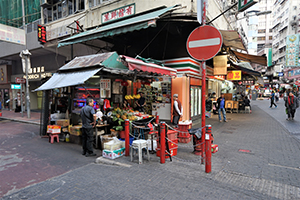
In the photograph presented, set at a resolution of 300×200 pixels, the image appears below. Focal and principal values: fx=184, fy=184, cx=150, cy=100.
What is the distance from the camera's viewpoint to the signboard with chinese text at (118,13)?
1092 cm

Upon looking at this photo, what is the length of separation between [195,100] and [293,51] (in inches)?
1416

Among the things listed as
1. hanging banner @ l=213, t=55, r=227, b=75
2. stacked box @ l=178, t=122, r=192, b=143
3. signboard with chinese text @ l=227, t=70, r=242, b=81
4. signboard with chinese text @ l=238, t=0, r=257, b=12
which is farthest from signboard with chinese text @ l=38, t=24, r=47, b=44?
signboard with chinese text @ l=227, t=70, r=242, b=81

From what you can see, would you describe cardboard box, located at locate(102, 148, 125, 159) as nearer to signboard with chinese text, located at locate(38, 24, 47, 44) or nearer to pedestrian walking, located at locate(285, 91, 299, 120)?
pedestrian walking, located at locate(285, 91, 299, 120)

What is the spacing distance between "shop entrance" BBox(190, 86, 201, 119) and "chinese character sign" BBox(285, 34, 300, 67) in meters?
34.7

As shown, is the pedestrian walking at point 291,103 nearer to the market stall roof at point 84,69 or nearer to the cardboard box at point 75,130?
the market stall roof at point 84,69

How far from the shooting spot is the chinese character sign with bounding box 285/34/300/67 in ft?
116

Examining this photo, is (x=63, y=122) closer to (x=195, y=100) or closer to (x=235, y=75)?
(x=195, y=100)

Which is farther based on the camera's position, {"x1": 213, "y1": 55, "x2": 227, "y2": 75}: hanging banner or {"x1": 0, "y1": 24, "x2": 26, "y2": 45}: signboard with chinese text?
{"x1": 0, "y1": 24, "x2": 26, "y2": 45}: signboard with chinese text

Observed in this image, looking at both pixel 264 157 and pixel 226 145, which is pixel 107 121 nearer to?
pixel 226 145

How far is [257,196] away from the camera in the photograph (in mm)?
3574

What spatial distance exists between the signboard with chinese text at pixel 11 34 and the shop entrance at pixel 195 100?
13.8 meters

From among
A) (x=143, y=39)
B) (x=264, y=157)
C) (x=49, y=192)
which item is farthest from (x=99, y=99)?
(x=264, y=157)

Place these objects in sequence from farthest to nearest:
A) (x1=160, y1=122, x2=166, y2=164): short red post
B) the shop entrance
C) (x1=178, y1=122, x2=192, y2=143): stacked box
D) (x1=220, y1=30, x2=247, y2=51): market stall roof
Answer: the shop entrance < (x1=220, y1=30, x2=247, y2=51): market stall roof < (x1=178, y1=122, x2=192, y2=143): stacked box < (x1=160, y1=122, x2=166, y2=164): short red post

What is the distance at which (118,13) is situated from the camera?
11.5 metres
